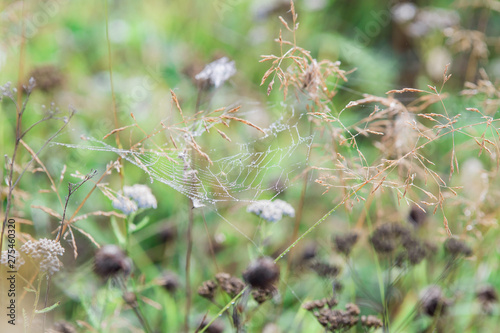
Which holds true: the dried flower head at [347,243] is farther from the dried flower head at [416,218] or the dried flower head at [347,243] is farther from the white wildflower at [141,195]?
the white wildflower at [141,195]

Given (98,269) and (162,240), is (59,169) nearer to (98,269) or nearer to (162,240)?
(162,240)

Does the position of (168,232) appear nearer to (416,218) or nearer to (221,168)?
(221,168)

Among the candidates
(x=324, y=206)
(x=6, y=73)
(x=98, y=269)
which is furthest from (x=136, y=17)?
(x=98, y=269)

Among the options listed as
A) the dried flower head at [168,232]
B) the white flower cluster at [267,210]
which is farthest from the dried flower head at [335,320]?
the dried flower head at [168,232]

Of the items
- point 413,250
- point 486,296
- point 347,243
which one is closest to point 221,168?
point 347,243

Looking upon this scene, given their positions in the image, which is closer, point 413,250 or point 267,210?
point 267,210

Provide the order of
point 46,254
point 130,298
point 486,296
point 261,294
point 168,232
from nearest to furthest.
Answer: point 46,254
point 261,294
point 130,298
point 486,296
point 168,232
